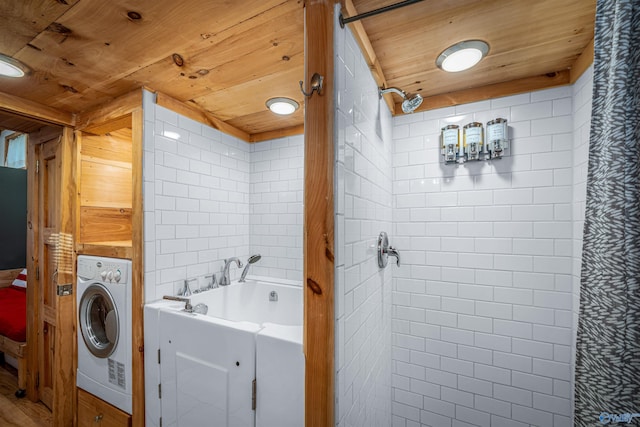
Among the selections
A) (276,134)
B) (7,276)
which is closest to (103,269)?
(276,134)

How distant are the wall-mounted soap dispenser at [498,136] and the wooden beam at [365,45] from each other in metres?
0.71

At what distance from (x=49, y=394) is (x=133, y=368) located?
A: 1.25 m

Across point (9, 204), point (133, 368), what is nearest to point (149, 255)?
point (133, 368)

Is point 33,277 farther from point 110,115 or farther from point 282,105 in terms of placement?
point 282,105

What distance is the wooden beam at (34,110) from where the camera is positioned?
166 cm

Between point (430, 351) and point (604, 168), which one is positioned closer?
point (604, 168)

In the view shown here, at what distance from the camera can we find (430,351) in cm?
179

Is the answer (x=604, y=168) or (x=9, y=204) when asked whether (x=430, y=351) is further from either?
(x=9, y=204)

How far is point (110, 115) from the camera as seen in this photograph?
177cm

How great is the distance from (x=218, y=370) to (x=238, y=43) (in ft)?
5.20

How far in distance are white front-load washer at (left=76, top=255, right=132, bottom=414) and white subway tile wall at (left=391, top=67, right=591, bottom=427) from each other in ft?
6.00

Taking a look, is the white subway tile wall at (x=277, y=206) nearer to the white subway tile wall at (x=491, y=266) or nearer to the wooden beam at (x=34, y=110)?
the white subway tile wall at (x=491, y=266)

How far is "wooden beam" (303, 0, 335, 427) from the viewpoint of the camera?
92 cm

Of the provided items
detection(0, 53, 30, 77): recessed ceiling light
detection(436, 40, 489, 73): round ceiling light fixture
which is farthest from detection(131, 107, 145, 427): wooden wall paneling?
detection(436, 40, 489, 73): round ceiling light fixture
